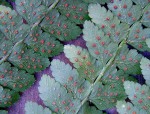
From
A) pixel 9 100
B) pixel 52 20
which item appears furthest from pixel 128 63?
pixel 9 100

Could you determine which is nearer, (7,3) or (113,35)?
(113,35)

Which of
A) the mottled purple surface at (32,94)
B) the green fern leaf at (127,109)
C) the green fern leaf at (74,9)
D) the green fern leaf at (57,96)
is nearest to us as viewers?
the green fern leaf at (127,109)

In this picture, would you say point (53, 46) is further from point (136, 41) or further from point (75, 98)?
point (136, 41)

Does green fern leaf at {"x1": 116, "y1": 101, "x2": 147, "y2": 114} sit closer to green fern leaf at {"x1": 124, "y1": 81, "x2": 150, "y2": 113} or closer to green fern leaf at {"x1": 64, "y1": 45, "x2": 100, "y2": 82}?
green fern leaf at {"x1": 124, "y1": 81, "x2": 150, "y2": 113}

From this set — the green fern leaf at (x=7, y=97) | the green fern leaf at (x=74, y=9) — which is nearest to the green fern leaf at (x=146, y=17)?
the green fern leaf at (x=74, y=9)

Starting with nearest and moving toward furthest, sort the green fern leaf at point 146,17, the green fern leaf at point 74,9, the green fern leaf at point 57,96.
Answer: the green fern leaf at point 57,96, the green fern leaf at point 146,17, the green fern leaf at point 74,9

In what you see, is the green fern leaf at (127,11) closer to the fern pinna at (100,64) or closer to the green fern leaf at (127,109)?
the fern pinna at (100,64)

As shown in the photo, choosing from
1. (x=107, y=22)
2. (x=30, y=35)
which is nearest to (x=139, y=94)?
(x=107, y=22)
